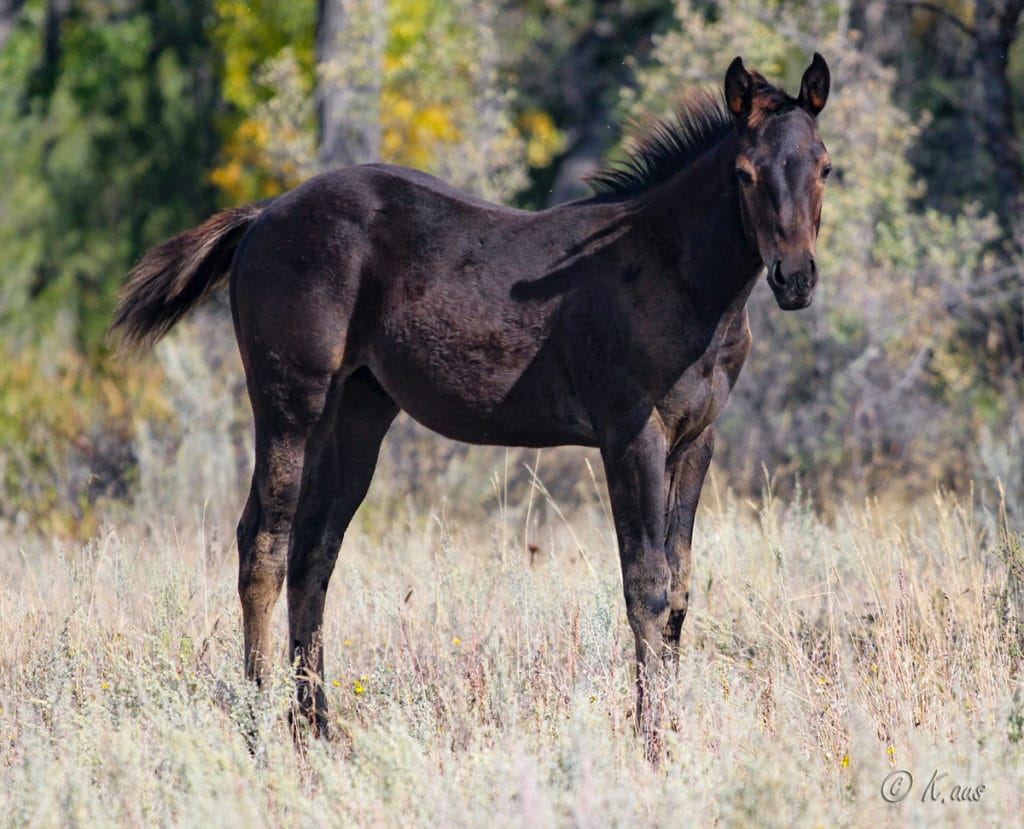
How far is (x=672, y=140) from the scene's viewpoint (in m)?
5.22

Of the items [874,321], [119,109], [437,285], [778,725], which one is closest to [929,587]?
[778,725]

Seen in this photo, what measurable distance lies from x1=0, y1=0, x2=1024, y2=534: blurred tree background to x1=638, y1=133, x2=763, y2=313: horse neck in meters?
0.60

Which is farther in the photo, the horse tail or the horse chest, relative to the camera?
the horse tail

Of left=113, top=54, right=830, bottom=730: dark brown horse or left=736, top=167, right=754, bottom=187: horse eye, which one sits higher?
left=736, top=167, right=754, bottom=187: horse eye

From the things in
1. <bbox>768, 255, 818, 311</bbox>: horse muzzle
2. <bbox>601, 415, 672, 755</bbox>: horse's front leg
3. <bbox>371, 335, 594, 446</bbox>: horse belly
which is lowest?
<bbox>601, 415, 672, 755</bbox>: horse's front leg

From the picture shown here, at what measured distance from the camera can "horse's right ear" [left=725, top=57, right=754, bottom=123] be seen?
479cm

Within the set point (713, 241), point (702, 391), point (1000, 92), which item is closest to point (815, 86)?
point (713, 241)

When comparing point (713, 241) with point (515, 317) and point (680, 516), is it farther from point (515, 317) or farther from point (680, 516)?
point (680, 516)

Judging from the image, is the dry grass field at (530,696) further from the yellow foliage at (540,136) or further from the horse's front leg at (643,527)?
the yellow foliage at (540,136)

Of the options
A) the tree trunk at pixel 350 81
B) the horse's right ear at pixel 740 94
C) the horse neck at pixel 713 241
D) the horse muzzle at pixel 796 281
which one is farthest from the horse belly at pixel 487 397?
the tree trunk at pixel 350 81

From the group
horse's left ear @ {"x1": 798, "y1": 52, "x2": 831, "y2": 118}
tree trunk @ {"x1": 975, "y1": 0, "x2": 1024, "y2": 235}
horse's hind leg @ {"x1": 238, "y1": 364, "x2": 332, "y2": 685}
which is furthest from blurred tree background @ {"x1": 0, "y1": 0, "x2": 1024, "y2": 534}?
horse's hind leg @ {"x1": 238, "y1": 364, "x2": 332, "y2": 685}

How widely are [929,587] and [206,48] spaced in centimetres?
1890

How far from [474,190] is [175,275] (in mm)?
6575

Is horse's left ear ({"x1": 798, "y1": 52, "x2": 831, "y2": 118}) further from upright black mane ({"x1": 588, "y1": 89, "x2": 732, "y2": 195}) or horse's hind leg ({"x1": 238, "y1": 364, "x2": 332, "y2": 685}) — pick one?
horse's hind leg ({"x1": 238, "y1": 364, "x2": 332, "y2": 685})
